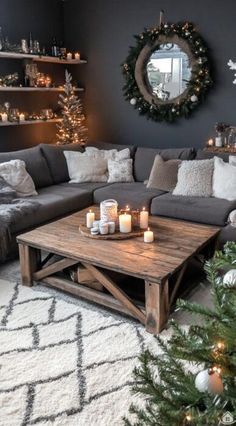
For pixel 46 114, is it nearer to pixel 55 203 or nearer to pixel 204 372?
pixel 55 203

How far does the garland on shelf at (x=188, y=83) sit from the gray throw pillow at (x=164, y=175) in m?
0.90

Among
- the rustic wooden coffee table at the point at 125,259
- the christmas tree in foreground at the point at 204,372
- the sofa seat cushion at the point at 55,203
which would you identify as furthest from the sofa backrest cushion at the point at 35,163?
the christmas tree in foreground at the point at 204,372

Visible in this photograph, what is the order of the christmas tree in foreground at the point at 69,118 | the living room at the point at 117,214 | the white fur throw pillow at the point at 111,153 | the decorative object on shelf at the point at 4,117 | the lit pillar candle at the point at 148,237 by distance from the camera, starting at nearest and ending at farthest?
the living room at the point at 117,214 → the lit pillar candle at the point at 148,237 → the decorative object on shelf at the point at 4,117 → the white fur throw pillow at the point at 111,153 → the christmas tree in foreground at the point at 69,118

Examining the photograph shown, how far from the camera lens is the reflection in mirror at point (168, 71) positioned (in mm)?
4734

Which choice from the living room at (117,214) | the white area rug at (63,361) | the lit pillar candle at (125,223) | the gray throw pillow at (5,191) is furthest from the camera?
the gray throw pillow at (5,191)

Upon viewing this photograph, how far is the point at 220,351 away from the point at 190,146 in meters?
4.26

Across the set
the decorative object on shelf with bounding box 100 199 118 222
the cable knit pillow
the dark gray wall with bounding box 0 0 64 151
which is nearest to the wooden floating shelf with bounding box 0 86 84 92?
the dark gray wall with bounding box 0 0 64 151

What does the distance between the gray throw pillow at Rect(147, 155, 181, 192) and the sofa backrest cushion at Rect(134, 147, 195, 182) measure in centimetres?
19

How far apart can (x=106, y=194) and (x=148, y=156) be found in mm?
836

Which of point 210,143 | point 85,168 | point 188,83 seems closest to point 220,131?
point 210,143

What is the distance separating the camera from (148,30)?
480 centimetres

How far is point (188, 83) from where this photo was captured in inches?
184

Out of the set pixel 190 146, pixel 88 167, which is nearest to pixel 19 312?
pixel 88 167

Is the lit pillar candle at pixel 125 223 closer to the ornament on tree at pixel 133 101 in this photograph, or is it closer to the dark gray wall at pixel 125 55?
the dark gray wall at pixel 125 55
